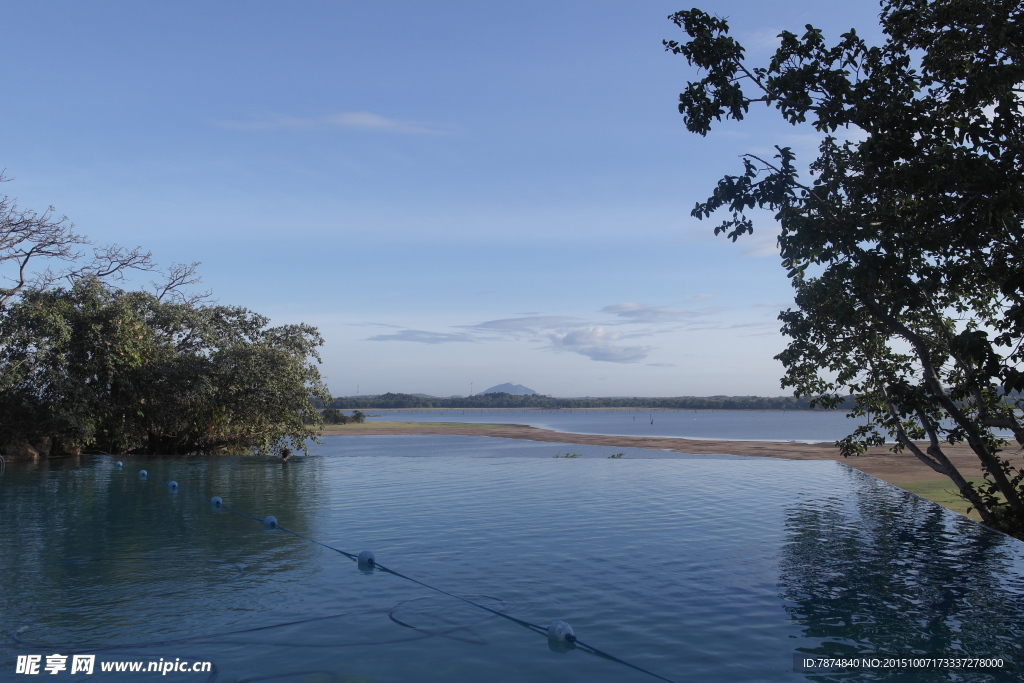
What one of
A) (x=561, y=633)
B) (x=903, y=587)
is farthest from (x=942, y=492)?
(x=561, y=633)

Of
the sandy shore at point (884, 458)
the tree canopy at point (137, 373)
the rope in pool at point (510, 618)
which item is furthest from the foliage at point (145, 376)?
the sandy shore at point (884, 458)

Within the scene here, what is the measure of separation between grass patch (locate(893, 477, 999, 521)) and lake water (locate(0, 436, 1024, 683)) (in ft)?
1.97

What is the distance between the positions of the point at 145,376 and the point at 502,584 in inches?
1061

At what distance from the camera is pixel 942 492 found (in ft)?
63.0

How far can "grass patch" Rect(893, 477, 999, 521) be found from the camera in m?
16.4

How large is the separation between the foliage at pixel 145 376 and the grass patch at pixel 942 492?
24.2 meters

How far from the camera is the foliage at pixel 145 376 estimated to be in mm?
28062

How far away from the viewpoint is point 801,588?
31.6 ft

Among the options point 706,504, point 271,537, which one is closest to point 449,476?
point 706,504

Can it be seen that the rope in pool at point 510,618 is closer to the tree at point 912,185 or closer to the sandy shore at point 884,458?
the tree at point 912,185

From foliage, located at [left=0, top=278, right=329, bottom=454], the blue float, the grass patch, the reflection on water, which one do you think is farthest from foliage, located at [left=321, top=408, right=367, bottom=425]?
the blue float

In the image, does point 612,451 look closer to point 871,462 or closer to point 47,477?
point 871,462

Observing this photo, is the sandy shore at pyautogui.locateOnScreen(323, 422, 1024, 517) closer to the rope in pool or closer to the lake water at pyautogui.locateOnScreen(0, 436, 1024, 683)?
the lake water at pyautogui.locateOnScreen(0, 436, 1024, 683)

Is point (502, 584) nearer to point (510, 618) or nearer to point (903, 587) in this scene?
point (510, 618)
